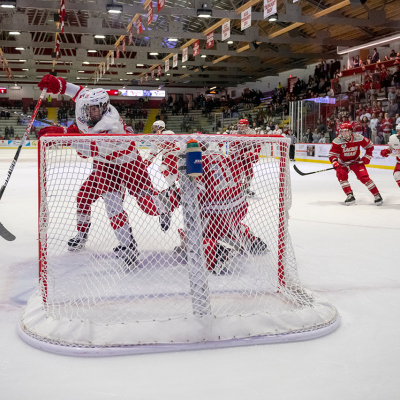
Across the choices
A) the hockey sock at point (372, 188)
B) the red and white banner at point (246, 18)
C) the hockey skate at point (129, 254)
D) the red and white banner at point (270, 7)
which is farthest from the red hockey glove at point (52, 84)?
the red and white banner at point (246, 18)

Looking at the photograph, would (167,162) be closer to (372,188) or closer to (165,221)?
(165,221)

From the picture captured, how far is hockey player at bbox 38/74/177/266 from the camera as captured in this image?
99.6 inches

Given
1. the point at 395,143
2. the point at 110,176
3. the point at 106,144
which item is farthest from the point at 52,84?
the point at 395,143

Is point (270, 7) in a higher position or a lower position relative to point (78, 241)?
higher

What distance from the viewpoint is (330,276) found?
2.76 metres

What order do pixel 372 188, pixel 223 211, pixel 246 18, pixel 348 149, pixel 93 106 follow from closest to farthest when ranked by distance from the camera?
pixel 223 211 < pixel 93 106 < pixel 372 188 < pixel 348 149 < pixel 246 18

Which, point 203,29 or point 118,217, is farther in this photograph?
point 203,29

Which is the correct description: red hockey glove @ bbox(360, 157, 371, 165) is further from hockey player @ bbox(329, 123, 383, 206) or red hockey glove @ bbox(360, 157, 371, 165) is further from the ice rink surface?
the ice rink surface

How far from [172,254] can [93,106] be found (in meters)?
1.05

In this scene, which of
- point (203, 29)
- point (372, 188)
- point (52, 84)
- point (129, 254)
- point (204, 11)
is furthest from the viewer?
point (203, 29)

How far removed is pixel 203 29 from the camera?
54.3 feet

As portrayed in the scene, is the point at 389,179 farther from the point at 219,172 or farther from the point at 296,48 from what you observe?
the point at 296,48

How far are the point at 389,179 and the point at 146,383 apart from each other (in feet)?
26.9

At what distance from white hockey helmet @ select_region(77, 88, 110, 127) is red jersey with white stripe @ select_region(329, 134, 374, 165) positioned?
3775 mm
